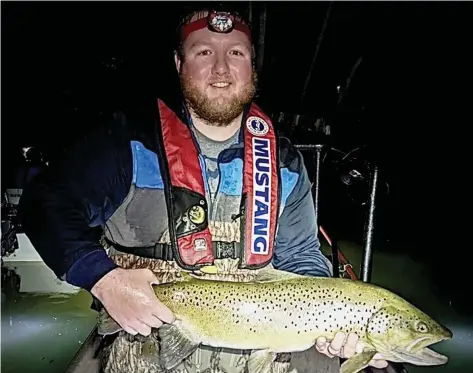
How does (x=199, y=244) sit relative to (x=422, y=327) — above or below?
above

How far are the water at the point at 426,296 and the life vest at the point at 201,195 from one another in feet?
7.57

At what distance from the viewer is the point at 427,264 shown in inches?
349

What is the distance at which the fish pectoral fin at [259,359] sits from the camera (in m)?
1.99

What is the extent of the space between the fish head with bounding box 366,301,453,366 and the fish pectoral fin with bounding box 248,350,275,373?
338mm

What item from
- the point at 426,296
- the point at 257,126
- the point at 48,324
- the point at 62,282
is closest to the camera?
the point at 257,126

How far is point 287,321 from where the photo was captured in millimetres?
1969

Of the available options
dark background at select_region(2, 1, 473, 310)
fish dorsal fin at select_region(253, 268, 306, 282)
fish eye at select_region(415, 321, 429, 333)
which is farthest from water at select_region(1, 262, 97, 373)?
fish eye at select_region(415, 321, 429, 333)

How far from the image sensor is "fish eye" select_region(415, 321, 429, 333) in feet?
6.43

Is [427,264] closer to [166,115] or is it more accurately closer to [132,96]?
[132,96]

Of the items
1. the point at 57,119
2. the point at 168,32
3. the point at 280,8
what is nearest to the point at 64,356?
the point at 280,8

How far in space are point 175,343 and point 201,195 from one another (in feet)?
1.74

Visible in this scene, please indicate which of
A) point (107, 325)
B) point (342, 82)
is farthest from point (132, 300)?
point (342, 82)

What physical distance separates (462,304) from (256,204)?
5.28 m

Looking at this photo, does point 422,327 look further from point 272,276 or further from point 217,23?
point 217,23
